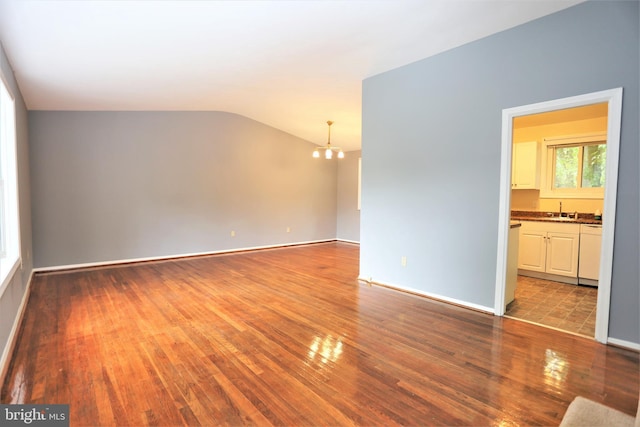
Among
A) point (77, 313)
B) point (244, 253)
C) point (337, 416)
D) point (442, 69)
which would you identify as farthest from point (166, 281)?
point (442, 69)

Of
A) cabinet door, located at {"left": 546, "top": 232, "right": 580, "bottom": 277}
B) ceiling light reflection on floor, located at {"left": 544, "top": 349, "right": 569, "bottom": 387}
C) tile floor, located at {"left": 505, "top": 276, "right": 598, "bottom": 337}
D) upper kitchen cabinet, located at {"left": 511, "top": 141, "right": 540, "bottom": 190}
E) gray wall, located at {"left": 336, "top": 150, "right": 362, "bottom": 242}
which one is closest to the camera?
ceiling light reflection on floor, located at {"left": 544, "top": 349, "right": 569, "bottom": 387}

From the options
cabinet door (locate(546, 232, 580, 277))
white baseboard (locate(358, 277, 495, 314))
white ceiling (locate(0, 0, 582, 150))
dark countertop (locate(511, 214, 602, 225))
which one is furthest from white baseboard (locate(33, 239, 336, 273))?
A: cabinet door (locate(546, 232, 580, 277))

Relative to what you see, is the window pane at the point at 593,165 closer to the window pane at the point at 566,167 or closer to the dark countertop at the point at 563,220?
the window pane at the point at 566,167

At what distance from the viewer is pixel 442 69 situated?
365 cm

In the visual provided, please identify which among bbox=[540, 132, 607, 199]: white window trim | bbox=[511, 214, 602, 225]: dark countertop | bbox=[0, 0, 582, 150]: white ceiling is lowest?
bbox=[511, 214, 602, 225]: dark countertop

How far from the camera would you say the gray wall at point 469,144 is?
8.49 ft

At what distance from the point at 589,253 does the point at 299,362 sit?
13.5ft

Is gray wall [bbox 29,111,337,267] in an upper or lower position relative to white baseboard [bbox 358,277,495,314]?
upper

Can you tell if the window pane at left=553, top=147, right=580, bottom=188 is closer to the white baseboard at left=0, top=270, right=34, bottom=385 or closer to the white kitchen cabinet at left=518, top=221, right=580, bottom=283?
the white kitchen cabinet at left=518, top=221, right=580, bottom=283

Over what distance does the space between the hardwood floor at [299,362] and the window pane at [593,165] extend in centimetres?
306

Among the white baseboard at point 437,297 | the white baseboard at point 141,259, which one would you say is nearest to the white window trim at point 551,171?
the white baseboard at point 437,297

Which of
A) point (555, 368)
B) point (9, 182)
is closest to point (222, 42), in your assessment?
point (9, 182)

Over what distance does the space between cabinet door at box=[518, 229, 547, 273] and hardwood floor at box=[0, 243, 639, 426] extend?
2042 millimetres

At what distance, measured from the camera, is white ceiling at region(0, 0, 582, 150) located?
2.56 m
